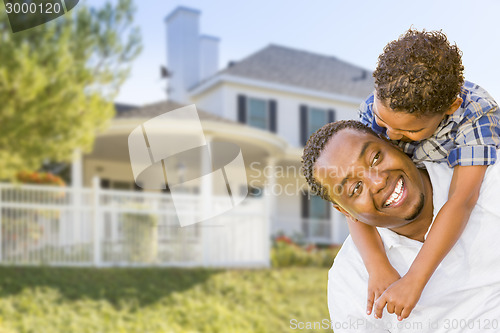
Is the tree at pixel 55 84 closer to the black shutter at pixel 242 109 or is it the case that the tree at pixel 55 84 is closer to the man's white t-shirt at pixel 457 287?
the black shutter at pixel 242 109

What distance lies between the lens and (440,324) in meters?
1.65

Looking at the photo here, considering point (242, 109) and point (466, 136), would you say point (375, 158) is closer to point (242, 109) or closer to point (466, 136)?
point (466, 136)

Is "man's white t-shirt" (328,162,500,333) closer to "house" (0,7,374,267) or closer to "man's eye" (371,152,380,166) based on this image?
"man's eye" (371,152,380,166)

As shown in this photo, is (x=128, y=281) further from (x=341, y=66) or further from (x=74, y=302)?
(x=341, y=66)

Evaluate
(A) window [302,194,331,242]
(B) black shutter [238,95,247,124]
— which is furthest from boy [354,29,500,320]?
(B) black shutter [238,95,247,124]

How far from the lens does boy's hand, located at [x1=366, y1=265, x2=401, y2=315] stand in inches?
66.0

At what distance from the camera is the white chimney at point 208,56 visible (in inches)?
711

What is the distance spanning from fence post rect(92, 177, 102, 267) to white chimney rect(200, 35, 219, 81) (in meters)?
8.01

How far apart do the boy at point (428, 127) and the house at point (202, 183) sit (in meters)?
9.32

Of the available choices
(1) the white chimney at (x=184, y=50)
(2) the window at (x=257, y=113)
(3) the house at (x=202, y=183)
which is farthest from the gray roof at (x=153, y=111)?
(1) the white chimney at (x=184, y=50)

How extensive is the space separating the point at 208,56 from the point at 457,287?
17094mm

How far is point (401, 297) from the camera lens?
63.2 inches

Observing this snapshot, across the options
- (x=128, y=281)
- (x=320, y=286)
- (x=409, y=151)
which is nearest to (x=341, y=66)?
(x=320, y=286)

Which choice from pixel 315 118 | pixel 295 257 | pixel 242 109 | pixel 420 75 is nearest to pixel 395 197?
pixel 420 75
